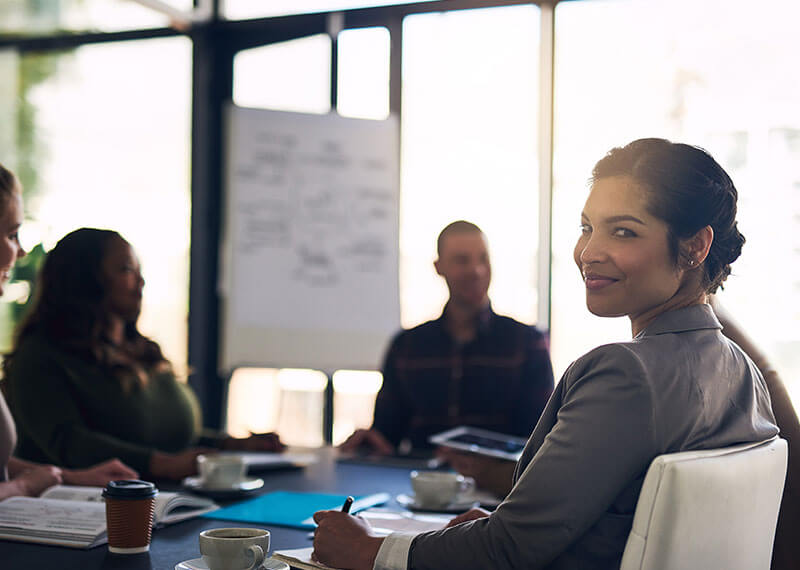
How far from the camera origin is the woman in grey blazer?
1.15 m

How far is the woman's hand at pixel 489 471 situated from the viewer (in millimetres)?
1953

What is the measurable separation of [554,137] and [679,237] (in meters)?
2.92

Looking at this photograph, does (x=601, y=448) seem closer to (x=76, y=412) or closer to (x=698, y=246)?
(x=698, y=246)

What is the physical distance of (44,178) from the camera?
4.17 metres

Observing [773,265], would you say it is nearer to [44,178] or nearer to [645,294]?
[645,294]

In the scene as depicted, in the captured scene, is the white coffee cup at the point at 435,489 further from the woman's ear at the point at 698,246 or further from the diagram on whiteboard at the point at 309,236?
the diagram on whiteboard at the point at 309,236

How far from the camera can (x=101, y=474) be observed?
1.96 metres

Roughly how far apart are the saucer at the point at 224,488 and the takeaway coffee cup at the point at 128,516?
1.55ft

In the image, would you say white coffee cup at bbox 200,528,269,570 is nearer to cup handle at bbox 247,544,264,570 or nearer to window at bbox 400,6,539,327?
cup handle at bbox 247,544,264,570

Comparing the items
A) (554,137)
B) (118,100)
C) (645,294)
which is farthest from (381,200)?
(645,294)

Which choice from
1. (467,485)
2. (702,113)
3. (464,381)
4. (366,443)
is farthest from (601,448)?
(702,113)

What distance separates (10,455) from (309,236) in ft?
7.80

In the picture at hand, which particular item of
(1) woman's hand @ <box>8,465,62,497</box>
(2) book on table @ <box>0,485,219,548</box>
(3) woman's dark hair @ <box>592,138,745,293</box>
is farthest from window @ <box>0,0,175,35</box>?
Result: (3) woman's dark hair @ <box>592,138,745,293</box>

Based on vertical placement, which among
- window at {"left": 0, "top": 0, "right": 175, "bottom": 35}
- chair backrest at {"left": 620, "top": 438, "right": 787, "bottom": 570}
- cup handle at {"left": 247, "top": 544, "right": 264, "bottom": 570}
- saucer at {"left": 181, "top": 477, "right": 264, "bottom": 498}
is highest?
window at {"left": 0, "top": 0, "right": 175, "bottom": 35}
